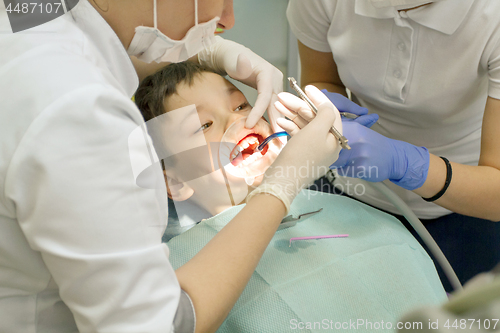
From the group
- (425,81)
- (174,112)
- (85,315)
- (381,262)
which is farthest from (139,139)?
(425,81)

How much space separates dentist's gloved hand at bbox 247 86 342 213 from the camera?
0.83 meters

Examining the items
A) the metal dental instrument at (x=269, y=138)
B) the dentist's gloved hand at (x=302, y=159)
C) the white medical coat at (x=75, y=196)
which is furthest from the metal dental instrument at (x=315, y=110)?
the white medical coat at (x=75, y=196)

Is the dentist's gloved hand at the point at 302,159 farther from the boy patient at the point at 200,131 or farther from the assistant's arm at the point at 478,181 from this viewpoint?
the assistant's arm at the point at 478,181

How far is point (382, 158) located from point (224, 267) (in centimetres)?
62

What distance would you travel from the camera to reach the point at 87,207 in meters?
0.51

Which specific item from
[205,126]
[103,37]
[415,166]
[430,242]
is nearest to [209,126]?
[205,126]

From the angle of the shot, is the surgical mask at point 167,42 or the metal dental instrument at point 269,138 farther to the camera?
the metal dental instrument at point 269,138

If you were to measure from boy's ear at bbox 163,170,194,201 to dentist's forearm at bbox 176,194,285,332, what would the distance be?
0.40 m

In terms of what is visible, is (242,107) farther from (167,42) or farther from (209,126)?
(167,42)

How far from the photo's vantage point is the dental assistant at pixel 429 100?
101 cm

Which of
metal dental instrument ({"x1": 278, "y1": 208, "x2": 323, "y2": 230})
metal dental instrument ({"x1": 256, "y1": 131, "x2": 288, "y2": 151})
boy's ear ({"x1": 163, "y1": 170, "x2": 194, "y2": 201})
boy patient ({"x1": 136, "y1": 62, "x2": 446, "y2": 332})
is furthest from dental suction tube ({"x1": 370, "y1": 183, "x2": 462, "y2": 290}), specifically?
boy's ear ({"x1": 163, "y1": 170, "x2": 194, "y2": 201})

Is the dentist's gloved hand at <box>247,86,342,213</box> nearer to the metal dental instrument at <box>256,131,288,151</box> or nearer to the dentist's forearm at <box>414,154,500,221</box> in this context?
the metal dental instrument at <box>256,131,288,151</box>

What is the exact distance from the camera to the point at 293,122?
1116 mm

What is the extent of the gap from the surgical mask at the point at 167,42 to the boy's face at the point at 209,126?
9.1 inches
